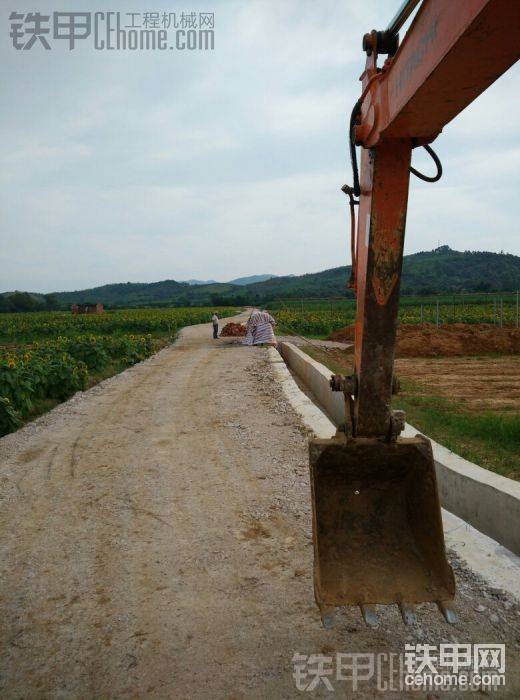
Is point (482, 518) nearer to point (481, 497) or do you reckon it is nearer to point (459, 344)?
point (481, 497)

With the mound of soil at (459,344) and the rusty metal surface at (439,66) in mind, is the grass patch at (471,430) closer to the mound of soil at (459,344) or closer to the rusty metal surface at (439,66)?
the rusty metal surface at (439,66)

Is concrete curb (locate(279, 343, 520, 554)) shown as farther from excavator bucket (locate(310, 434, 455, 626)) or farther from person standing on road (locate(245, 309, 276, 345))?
person standing on road (locate(245, 309, 276, 345))

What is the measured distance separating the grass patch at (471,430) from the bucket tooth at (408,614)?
2803mm

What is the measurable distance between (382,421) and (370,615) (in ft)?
3.32

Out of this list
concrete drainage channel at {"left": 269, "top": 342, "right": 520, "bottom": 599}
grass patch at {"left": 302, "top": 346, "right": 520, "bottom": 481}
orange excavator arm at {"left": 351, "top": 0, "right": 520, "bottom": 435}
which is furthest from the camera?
grass patch at {"left": 302, "top": 346, "right": 520, "bottom": 481}

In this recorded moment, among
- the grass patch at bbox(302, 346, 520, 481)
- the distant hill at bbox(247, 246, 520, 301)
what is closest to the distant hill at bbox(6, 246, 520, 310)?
the distant hill at bbox(247, 246, 520, 301)

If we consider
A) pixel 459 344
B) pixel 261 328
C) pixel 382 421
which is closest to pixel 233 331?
pixel 261 328

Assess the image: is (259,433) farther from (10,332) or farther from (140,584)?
(10,332)

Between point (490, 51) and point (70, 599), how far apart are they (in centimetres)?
356

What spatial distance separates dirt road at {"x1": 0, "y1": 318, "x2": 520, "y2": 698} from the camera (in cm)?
278

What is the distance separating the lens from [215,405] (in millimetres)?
8992

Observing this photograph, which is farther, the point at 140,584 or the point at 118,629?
the point at 140,584

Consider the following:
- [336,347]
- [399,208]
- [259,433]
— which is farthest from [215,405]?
[336,347]

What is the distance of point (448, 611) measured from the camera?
2820 mm
